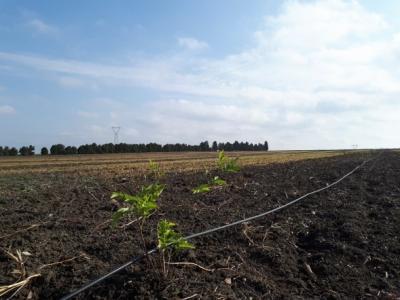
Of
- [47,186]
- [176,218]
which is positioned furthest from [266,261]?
[47,186]

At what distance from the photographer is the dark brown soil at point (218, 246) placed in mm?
4078

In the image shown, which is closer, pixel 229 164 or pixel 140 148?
pixel 229 164

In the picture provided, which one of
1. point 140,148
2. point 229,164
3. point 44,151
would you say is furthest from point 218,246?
point 140,148

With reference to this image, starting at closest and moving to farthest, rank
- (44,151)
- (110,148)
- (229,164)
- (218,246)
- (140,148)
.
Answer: (218,246) → (229,164) → (44,151) → (110,148) → (140,148)

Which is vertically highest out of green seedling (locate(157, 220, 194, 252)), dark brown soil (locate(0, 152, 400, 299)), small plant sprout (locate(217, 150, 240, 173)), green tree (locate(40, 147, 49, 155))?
green tree (locate(40, 147, 49, 155))

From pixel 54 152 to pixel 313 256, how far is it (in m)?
42.6

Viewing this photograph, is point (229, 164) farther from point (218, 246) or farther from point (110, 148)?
point (110, 148)

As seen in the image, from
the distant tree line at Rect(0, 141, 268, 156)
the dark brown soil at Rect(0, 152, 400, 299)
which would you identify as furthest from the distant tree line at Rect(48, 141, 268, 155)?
the dark brown soil at Rect(0, 152, 400, 299)

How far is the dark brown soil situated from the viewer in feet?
13.4

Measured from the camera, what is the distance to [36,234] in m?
5.00

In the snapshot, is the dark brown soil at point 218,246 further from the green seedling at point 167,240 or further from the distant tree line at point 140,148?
the distant tree line at point 140,148

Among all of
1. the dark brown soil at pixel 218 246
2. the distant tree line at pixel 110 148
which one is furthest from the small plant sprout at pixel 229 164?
the distant tree line at pixel 110 148

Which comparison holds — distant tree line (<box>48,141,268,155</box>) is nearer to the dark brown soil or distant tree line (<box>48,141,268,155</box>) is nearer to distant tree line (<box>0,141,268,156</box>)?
distant tree line (<box>0,141,268,156</box>)

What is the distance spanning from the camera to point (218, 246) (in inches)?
202
